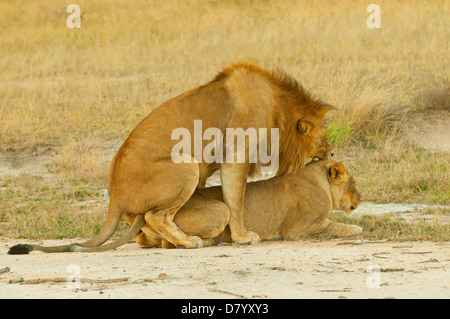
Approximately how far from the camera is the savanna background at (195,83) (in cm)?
913

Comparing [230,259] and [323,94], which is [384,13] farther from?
[230,259]

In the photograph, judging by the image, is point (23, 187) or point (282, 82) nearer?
point (282, 82)

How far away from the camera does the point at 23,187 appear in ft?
32.5

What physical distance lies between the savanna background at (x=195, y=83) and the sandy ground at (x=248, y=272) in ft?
3.33

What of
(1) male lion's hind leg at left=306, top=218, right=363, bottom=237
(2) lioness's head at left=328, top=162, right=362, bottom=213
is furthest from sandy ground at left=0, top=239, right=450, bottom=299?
(2) lioness's head at left=328, top=162, right=362, bottom=213

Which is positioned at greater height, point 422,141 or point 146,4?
point 146,4

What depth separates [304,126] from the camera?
774 cm

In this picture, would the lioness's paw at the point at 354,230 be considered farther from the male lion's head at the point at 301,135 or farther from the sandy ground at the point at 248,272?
the male lion's head at the point at 301,135

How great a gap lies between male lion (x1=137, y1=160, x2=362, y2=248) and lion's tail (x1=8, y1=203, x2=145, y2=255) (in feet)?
0.76

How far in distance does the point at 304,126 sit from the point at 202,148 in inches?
39.5

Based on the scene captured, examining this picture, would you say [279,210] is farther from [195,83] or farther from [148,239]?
[195,83]
